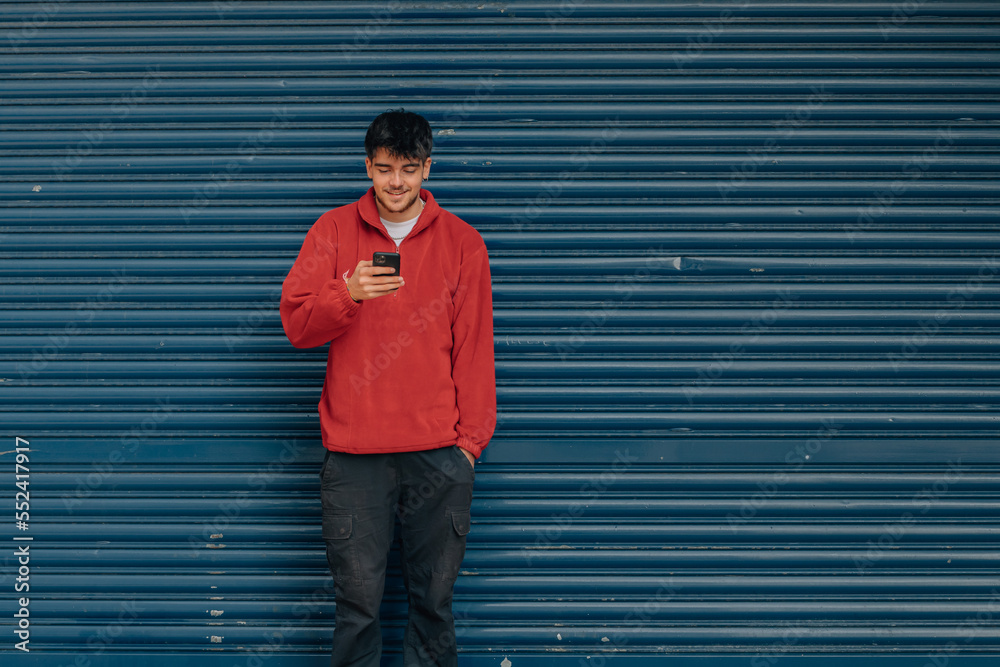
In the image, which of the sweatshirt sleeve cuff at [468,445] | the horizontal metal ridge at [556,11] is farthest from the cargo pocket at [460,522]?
the horizontal metal ridge at [556,11]

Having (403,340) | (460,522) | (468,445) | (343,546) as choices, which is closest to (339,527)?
(343,546)

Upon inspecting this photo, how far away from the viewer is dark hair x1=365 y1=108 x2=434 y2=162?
274cm

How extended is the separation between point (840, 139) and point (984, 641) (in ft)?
9.06

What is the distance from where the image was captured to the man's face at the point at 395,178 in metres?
2.77

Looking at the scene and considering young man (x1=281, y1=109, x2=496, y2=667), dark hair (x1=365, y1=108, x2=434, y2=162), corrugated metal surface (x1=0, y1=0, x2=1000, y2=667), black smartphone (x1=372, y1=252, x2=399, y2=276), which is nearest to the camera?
black smartphone (x1=372, y1=252, x2=399, y2=276)

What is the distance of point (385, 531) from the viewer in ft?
9.65

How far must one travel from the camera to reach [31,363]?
351 cm

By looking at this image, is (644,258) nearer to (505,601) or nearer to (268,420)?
(505,601)

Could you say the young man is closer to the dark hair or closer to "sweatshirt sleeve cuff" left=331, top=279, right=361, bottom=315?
the dark hair

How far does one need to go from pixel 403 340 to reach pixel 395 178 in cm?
69

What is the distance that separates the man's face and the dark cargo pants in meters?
1.10

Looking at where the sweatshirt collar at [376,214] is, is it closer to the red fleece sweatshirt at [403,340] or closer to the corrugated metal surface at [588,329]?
the red fleece sweatshirt at [403,340]

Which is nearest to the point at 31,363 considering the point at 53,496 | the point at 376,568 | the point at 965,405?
the point at 53,496

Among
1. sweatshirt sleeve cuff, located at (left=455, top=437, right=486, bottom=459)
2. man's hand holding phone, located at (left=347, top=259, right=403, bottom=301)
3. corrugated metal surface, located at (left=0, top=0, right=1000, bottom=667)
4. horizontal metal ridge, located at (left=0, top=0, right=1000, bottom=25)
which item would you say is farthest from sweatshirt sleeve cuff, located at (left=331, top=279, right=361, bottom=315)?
horizontal metal ridge, located at (left=0, top=0, right=1000, bottom=25)
